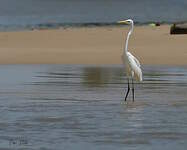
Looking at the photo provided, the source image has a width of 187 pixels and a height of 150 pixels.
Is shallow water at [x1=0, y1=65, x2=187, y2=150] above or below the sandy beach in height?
above

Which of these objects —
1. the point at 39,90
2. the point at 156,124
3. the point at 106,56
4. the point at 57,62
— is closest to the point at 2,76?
the point at 39,90

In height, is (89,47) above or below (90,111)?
below

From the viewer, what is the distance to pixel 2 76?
19.5m

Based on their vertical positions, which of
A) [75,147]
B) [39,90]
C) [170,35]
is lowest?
[170,35]

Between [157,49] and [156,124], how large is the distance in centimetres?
1614

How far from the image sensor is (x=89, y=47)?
28.9 metres

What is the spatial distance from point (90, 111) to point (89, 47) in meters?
15.8

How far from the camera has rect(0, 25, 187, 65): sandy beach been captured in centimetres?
2486

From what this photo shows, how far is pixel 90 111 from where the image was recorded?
1316cm

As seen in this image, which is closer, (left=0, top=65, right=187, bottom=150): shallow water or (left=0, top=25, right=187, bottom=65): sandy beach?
(left=0, top=65, right=187, bottom=150): shallow water

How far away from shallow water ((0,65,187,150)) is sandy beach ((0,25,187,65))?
387cm

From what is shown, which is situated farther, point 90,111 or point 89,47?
point 89,47

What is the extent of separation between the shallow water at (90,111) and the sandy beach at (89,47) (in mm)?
3874

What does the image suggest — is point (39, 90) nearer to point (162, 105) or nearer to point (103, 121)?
point (162, 105)
